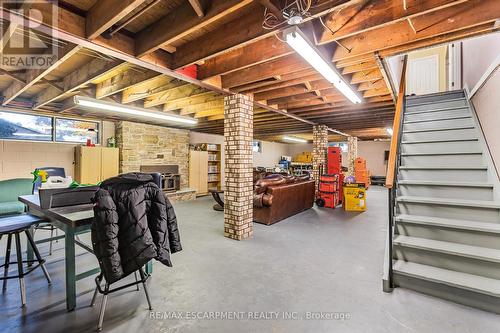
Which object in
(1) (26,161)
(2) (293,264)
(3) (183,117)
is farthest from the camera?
(3) (183,117)

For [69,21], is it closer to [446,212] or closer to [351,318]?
[351,318]

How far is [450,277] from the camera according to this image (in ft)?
7.51

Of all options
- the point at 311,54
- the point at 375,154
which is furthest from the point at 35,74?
the point at 375,154

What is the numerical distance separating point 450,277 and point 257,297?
195 cm

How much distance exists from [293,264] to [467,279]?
1777mm

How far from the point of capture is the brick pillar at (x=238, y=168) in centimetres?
398

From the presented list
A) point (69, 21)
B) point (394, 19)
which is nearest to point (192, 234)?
point (69, 21)

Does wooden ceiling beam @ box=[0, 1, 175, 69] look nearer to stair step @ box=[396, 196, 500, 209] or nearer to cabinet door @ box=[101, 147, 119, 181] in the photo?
stair step @ box=[396, 196, 500, 209]

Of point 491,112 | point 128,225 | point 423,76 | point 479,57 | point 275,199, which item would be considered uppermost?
point 423,76

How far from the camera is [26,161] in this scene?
5523mm

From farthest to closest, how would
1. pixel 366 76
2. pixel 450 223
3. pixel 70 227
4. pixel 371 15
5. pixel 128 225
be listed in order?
1. pixel 366 76
2. pixel 450 223
3. pixel 371 15
4. pixel 70 227
5. pixel 128 225

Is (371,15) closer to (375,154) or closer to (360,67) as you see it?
(360,67)

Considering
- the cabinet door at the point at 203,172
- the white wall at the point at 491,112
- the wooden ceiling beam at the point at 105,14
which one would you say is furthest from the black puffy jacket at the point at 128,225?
the cabinet door at the point at 203,172

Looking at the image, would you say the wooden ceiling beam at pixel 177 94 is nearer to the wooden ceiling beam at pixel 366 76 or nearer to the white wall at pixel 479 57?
the wooden ceiling beam at pixel 366 76
